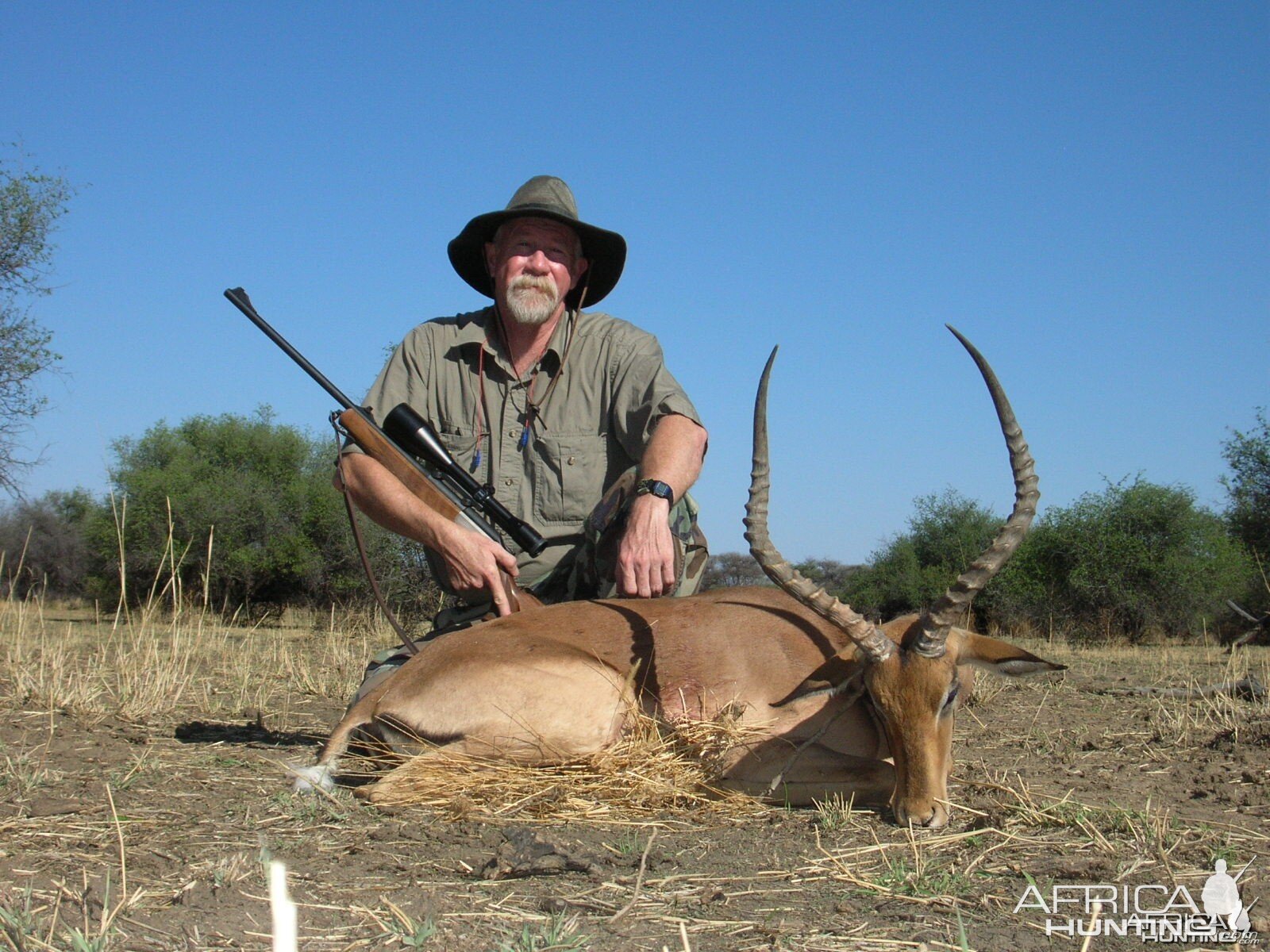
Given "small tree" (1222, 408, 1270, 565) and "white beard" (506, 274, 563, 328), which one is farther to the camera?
"small tree" (1222, 408, 1270, 565)

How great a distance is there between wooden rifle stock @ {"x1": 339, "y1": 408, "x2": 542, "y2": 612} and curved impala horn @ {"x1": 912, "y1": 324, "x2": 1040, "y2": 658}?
1.84m

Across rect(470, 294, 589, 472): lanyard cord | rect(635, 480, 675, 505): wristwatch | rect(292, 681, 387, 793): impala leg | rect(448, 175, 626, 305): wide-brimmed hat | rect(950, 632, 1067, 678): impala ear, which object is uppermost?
rect(448, 175, 626, 305): wide-brimmed hat

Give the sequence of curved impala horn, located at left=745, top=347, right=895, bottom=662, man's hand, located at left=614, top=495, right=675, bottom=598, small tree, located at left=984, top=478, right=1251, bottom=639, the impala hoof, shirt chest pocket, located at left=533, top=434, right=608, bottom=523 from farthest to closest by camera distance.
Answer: small tree, located at left=984, top=478, right=1251, bottom=639 → shirt chest pocket, located at left=533, top=434, right=608, bottom=523 → man's hand, located at left=614, top=495, right=675, bottom=598 → curved impala horn, located at left=745, top=347, right=895, bottom=662 → the impala hoof

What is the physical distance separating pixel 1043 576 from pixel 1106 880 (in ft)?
72.2

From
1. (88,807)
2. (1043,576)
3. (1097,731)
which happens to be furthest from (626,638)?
(1043,576)

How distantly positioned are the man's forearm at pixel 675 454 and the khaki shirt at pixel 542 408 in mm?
261

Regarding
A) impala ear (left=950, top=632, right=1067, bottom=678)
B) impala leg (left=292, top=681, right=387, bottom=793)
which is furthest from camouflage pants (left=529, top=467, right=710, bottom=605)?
impala ear (left=950, top=632, right=1067, bottom=678)

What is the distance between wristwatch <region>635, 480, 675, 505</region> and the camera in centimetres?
475

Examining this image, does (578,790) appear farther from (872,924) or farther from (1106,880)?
(1106,880)

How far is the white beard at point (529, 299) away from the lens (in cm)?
567

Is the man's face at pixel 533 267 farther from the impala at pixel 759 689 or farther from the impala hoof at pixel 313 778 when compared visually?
the impala hoof at pixel 313 778

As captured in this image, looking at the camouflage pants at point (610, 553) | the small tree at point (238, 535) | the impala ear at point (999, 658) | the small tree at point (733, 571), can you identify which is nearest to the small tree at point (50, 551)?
the small tree at point (238, 535)

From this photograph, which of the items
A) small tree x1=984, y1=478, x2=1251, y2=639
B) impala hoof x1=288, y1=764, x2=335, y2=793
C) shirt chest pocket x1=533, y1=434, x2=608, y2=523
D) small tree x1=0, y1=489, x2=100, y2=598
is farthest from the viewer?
small tree x1=0, y1=489, x2=100, y2=598

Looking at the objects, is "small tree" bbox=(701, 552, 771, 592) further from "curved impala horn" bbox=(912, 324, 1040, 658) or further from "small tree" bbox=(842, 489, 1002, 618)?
"curved impala horn" bbox=(912, 324, 1040, 658)
